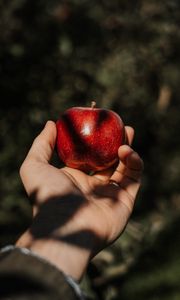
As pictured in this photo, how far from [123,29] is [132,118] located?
119 cm

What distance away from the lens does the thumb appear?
2479 millimetres

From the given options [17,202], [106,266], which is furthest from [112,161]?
[17,202]

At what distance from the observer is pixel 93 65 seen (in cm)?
460

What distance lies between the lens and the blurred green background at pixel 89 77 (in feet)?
13.5

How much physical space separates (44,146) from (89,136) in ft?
0.78

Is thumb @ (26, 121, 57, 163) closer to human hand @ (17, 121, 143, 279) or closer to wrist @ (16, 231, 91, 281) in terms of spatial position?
human hand @ (17, 121, 143, 279)

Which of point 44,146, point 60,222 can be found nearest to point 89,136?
point 44,146

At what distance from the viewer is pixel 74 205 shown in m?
2.18

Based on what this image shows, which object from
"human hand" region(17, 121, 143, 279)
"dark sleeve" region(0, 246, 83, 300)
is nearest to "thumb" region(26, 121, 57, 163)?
"human hand" region(17, 121, 143, 279)

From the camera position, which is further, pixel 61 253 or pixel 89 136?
pixel 89 136

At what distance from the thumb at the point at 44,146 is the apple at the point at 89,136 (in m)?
0.06

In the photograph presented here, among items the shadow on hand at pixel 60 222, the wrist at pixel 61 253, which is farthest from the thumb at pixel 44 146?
the wrist at pixel 61 253

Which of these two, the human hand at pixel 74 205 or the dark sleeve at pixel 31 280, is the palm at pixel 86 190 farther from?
the dark sleeve at pixel 31 280

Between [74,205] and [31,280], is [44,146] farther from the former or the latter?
[31,280]
